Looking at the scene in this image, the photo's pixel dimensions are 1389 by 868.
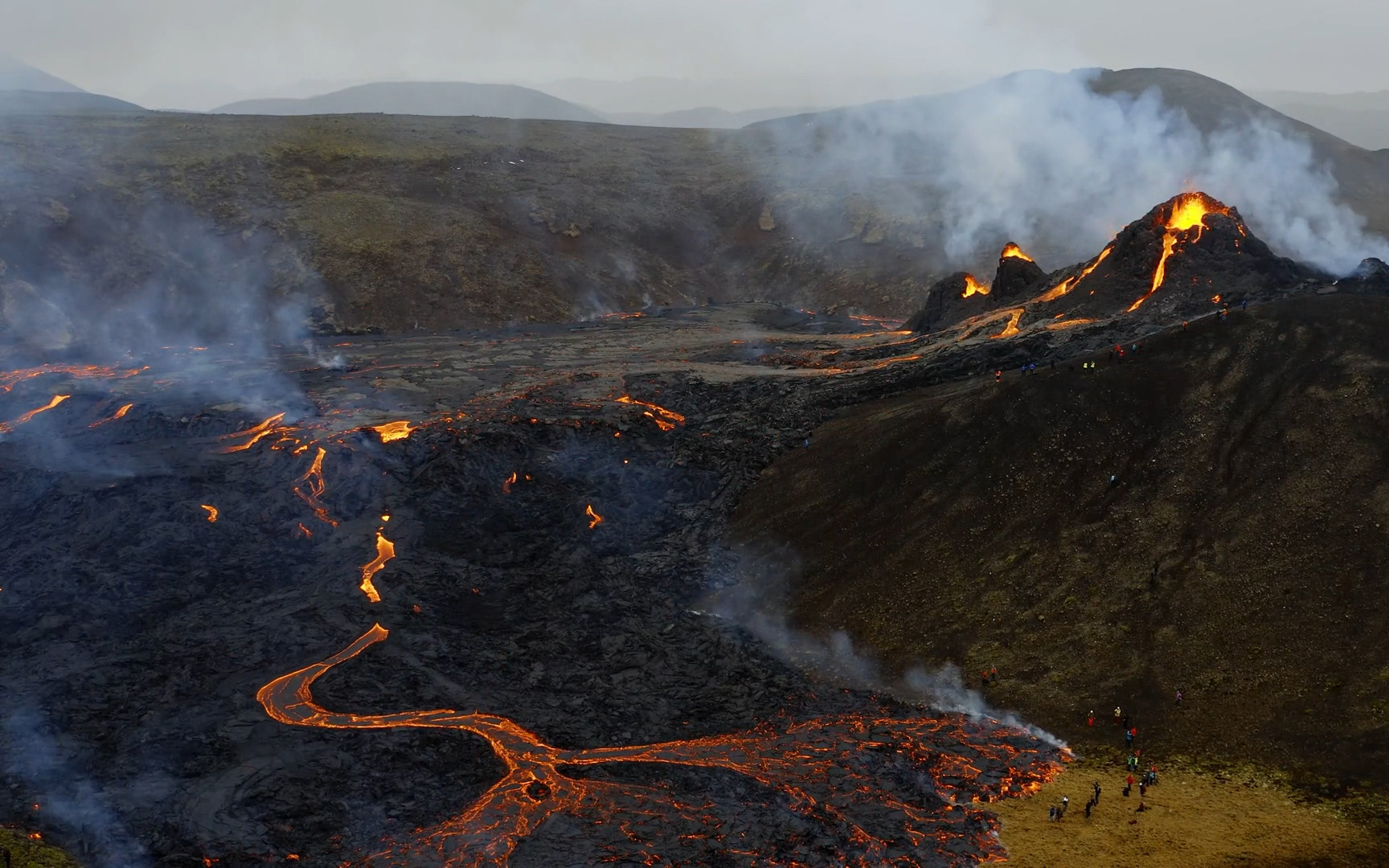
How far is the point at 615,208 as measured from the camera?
131m

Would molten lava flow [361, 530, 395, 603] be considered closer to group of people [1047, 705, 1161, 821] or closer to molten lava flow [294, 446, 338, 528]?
molten lava flow [294, 446, 338, 528]

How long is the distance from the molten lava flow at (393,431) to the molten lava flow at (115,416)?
15.2 meters

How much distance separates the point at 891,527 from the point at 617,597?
45.5 feet

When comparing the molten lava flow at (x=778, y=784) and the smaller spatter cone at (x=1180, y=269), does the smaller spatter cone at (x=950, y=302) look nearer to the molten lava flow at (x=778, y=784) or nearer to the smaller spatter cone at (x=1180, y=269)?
the smaller spatter cone at (x=1180, y=269)

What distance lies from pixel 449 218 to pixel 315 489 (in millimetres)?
68949

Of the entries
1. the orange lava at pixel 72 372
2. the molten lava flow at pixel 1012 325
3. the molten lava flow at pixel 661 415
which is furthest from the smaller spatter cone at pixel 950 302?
the orange lava at pixel 72 372

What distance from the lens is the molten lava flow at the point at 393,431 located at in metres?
58.3

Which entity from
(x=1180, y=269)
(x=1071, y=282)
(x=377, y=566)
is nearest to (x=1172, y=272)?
(x=1180, y=269)

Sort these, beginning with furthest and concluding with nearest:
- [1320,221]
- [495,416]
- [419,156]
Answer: [419,156], [1320,221], [495,416]

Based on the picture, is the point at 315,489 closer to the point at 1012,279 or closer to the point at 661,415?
the point at 661,415

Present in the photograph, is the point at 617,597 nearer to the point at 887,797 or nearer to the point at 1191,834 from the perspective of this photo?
the point at 887,797

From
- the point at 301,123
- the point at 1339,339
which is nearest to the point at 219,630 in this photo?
the point at 1339,339

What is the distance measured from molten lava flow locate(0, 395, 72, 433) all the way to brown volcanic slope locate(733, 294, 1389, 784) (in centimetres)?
4304

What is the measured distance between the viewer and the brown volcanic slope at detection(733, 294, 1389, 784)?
3538cm
